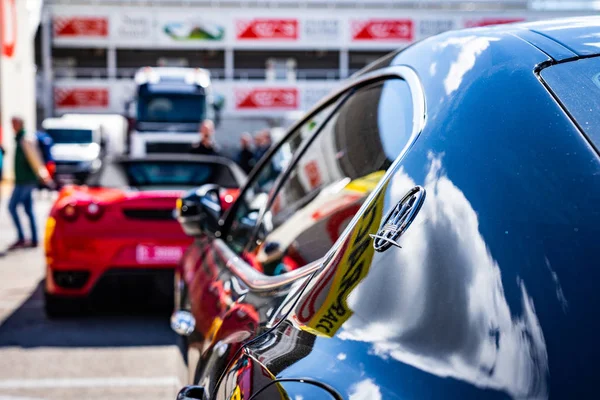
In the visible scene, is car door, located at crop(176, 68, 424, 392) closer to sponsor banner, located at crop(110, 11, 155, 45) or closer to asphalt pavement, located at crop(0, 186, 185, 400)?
asphalt pavement, located at crop(0, 186, 185, 400)

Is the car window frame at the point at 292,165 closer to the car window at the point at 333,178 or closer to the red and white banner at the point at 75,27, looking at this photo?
the car window at the point at 333,178

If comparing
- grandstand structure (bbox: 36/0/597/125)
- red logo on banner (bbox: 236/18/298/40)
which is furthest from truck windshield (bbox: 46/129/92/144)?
red logo on banner (bbox: 236/18/298/40)

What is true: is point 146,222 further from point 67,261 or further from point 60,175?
point 60,175

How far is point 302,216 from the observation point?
2328mm

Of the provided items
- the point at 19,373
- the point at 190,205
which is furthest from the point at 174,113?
the point at 190,205

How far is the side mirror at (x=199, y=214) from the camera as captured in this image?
3146 mm

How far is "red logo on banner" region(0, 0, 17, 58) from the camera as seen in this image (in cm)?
2872

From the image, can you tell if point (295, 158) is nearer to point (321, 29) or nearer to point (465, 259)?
point (465, 259)

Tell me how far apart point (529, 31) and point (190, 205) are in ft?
5.95

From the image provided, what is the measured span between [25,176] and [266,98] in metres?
37.1

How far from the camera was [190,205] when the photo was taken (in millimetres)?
3182

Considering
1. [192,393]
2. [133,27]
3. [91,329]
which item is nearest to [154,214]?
[91,329]

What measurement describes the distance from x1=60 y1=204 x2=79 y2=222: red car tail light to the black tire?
60 cm

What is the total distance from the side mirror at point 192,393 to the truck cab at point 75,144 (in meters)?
28.0
